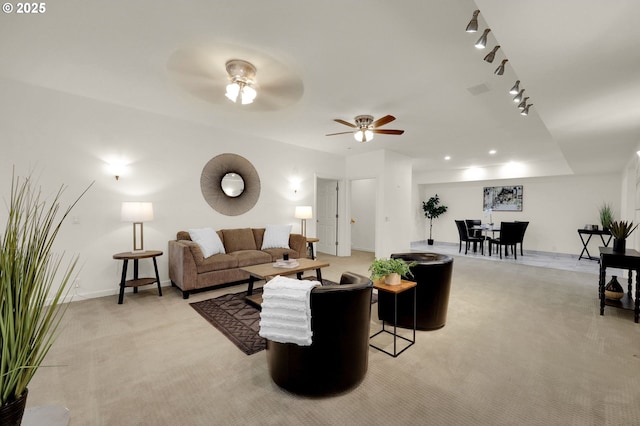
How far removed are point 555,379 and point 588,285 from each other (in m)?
3.66

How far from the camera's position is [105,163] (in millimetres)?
3922

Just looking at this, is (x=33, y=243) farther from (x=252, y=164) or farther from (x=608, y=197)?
(x=608, y=197)

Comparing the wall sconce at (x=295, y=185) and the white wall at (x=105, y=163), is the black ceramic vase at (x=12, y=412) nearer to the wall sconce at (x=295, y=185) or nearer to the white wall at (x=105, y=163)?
the white wall at (x=105, y=163)

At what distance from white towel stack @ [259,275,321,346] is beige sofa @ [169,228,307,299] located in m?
2.40

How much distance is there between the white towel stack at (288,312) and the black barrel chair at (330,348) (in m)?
0.06

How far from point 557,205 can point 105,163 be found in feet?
33.5

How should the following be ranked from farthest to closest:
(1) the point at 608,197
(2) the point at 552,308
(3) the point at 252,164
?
(1) the point at 608,197 → (3) the point at 252,164 → (2) the point at 552,308

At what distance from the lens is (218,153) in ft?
16.4

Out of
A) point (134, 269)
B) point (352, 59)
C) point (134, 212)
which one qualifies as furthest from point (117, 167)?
point (352, 59)

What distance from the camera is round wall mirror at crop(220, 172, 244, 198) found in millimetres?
5109

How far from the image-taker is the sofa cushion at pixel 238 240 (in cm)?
484

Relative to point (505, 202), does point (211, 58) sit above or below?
above

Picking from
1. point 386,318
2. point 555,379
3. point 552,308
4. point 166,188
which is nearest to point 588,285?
point 552,308

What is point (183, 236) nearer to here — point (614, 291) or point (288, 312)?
point (288, 312)
